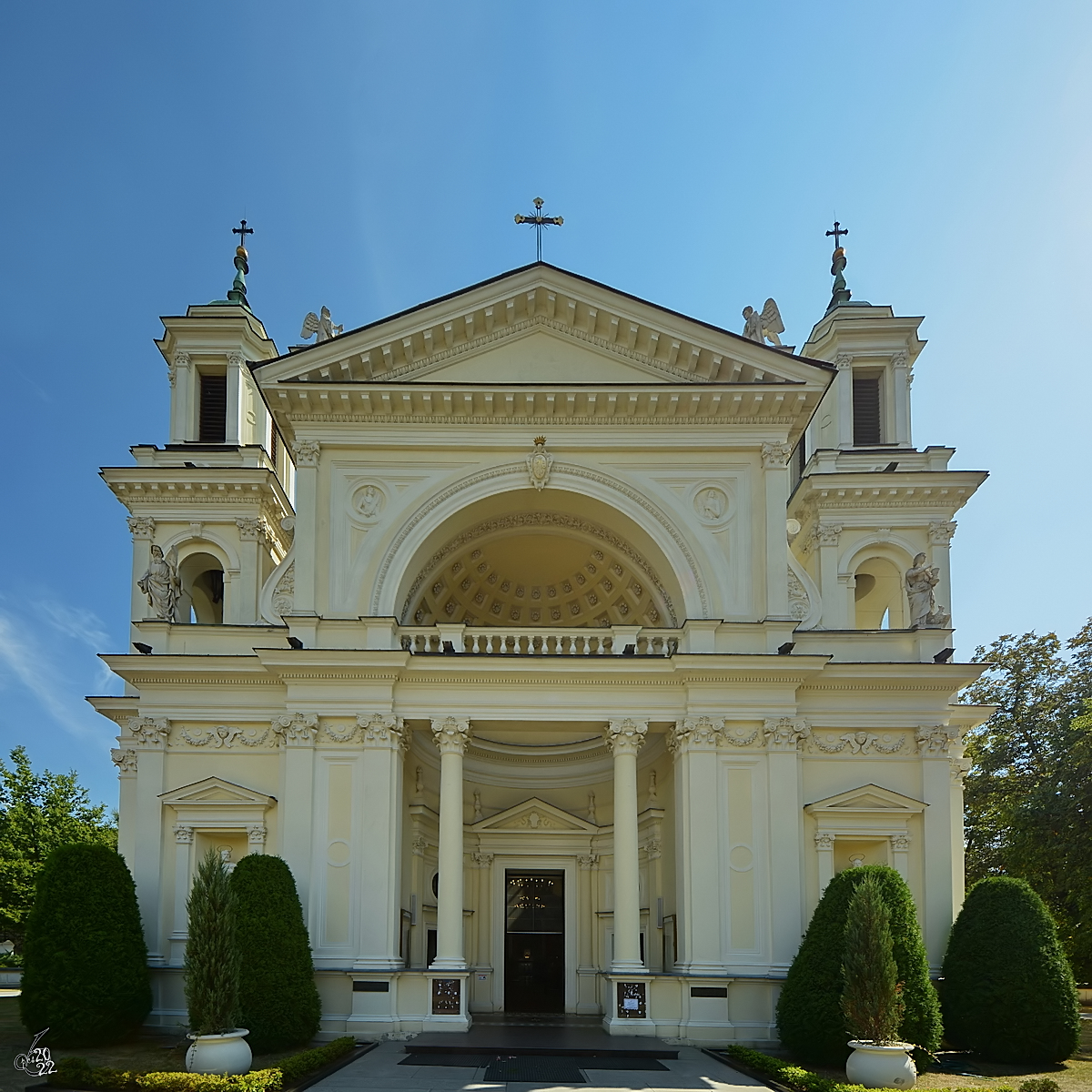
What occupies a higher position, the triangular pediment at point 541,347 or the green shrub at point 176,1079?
the triangular pediment at point 541,347

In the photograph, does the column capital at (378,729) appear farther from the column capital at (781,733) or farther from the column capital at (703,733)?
the column capital at (781,733)

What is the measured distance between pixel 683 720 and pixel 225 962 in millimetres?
9809

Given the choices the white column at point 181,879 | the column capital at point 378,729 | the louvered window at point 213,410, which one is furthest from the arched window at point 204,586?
the column capital at point 378,729

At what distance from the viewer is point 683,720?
21.9 m

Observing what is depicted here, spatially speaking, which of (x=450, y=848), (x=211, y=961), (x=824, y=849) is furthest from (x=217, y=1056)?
(x=824, y=849)

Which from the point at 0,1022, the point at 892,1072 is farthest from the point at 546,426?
the point at 0,1022

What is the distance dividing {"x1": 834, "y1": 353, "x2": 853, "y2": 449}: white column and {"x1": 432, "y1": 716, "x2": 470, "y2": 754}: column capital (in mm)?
15728

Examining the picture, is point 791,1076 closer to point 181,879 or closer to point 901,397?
point 181,879

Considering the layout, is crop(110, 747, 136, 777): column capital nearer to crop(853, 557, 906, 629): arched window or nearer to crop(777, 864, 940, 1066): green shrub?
crop(777, 864, 940, 1066): green shrub

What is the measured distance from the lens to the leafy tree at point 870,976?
15.8 meters

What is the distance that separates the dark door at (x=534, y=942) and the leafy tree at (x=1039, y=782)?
1406 centimetres

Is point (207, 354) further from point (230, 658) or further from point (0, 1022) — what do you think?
point (0, 1022)

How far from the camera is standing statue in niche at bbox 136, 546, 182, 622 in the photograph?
915 inches

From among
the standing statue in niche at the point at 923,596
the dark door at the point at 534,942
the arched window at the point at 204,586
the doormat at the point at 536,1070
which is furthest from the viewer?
the arched window at the point at 204,586
